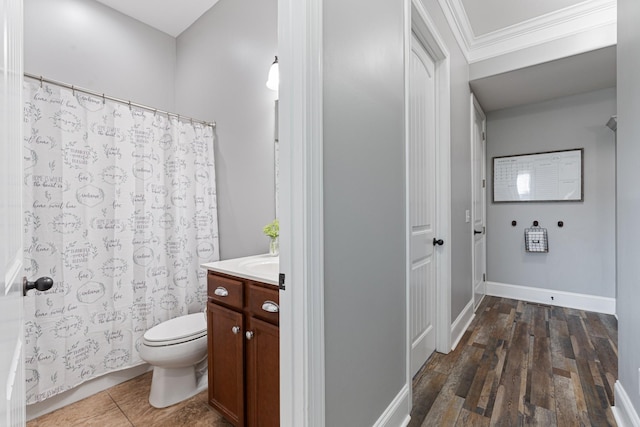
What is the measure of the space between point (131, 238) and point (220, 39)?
5.96 feet

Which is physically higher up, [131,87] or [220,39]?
[220,39]

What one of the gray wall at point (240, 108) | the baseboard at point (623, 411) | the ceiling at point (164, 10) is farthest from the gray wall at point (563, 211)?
the ceiling at point (164, 10)

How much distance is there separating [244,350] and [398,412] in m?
0.84

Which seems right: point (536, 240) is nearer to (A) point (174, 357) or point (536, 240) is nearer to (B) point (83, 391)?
(A) point (174, 357)

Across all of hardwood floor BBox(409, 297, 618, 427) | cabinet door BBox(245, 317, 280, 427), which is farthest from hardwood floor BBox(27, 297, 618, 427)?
cabinet door BBox(245, 317, 280, 427)

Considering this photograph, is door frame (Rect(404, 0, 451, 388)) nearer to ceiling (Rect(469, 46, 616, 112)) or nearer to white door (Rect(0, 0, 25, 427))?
ceiling (Rect(469, 46, 616, 112))

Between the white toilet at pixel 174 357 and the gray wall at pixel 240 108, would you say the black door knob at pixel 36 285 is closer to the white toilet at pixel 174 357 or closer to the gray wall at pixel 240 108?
the white toilet at pixel 174 357

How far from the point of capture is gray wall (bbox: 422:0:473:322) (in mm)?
2332

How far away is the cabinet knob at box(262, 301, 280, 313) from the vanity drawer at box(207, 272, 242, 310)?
181mm

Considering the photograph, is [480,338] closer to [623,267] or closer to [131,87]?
[623,267]

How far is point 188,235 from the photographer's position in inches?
91.4

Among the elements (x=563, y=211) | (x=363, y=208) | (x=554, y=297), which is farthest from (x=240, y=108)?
(x=554, y=297)

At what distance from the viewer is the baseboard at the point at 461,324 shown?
2.37 m

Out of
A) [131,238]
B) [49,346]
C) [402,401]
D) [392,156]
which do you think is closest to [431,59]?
[392,156]
